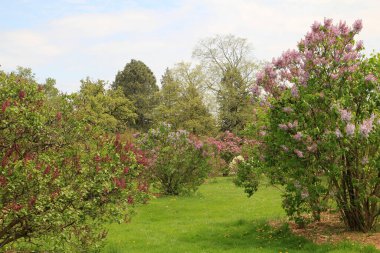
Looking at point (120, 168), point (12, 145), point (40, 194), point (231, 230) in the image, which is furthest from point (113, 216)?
point (231, 230)

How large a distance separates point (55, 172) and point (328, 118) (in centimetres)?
742

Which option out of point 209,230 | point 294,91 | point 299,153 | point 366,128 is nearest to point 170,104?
point 209,230

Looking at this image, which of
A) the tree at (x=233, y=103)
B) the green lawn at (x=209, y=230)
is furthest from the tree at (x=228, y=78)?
the green lawn at (x=209, y=230)

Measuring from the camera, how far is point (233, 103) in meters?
53.2

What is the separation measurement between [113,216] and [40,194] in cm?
205

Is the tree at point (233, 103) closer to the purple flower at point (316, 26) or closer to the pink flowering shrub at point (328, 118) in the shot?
the pink flowering shrub at point (328, 118)

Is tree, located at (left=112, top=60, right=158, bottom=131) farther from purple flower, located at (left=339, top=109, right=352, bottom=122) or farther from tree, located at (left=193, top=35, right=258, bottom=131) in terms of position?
purple flower, located at (left=339, top=109, right=352, bottom=122)

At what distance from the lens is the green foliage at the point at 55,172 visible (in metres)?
7.56

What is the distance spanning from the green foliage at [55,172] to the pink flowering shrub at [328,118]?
177 inches

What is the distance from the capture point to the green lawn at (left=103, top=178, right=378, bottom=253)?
1227cm

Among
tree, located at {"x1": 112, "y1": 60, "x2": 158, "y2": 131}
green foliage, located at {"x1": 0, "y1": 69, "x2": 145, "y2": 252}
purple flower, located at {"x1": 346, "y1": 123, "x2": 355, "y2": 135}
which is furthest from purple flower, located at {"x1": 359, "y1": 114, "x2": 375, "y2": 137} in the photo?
tree, located at {"x1": 112, "y1": 60, "x2": 158, "y2": 131}

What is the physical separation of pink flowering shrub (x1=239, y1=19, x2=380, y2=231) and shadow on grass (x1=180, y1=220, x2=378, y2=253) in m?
1.25

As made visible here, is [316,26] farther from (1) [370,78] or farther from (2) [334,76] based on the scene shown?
(1) [370,78]

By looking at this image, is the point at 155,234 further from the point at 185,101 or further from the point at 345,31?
the point at 185,101
